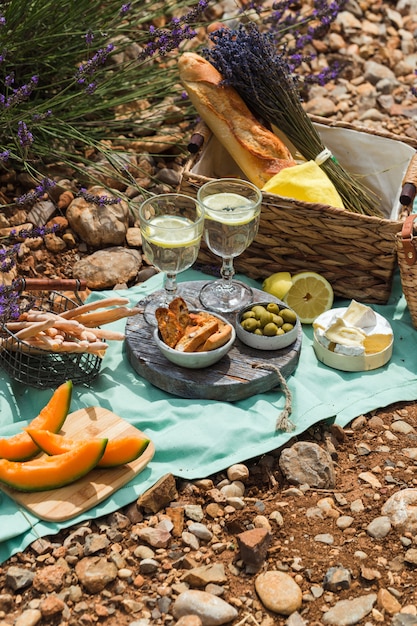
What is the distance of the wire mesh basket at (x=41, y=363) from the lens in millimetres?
3289

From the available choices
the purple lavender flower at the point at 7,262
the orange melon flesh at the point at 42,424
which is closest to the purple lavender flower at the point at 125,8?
the purple lavender flower at the point at 7,262

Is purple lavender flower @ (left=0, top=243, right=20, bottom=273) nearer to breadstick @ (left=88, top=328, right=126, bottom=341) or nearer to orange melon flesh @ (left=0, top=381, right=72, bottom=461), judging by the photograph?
breadstick @ (left=88, top=328, right=126, bottom=341)

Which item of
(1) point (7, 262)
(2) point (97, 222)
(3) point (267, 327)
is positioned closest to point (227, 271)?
(3) point (267, 327)

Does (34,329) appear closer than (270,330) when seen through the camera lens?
Yes

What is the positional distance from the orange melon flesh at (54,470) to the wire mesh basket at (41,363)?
45 centimetres

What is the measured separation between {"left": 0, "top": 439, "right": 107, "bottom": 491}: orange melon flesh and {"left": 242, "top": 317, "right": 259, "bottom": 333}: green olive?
905 mm

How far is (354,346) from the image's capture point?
359 centimetres

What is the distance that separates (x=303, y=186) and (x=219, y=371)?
102 centimetres

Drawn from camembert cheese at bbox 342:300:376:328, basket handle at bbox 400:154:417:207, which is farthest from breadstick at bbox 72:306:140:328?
basket handle at bbox 400:154:417:207

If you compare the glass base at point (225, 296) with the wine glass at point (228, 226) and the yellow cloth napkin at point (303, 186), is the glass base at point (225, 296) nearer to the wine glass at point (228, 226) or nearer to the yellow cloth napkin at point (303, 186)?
the wine glass at point (228, 226)

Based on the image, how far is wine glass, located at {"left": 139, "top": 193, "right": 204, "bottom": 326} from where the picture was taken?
3.36 metres

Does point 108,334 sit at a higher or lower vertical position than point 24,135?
lower

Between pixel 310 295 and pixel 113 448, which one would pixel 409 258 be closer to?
pixel 310 295

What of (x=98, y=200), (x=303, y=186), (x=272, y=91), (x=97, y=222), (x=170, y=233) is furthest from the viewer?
(x=97, y=222)
